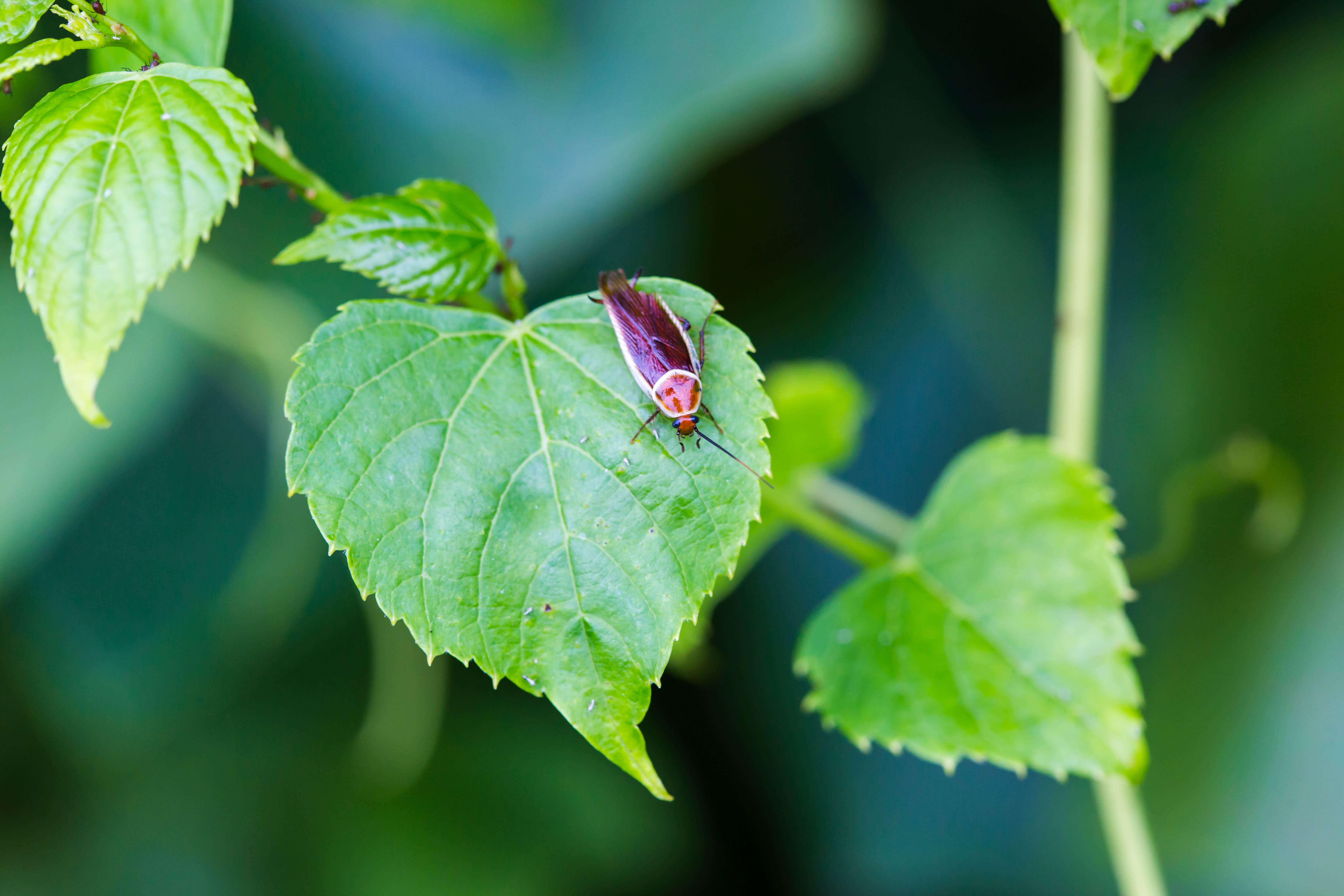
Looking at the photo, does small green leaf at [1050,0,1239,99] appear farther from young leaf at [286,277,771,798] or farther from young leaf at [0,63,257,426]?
young leaf at [0,63,257,426]

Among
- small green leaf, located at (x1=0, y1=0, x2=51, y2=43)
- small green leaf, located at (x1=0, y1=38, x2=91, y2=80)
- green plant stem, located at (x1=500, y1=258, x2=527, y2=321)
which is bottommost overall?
green plant stem, located at (x1=500, y1=258, x2=527, y2=321)

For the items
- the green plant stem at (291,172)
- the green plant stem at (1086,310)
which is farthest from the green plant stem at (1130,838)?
the green plant stem at (291,172)

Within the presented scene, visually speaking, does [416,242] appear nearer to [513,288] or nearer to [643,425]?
[513,288]

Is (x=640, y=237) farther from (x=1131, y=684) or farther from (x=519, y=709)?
(x=1131, y=684)

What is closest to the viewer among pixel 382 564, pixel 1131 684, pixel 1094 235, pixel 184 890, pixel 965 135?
pixel 382 564

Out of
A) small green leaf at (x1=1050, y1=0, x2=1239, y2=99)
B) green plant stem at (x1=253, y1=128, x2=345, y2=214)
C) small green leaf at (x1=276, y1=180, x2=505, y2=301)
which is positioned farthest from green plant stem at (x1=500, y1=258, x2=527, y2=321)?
small green leaf at (x1=1050, y1=0, x2=1239, y2=99)

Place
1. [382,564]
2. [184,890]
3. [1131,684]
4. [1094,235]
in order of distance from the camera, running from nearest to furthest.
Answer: [382,564] → [1131,684] → [1094,235] → [184,890]

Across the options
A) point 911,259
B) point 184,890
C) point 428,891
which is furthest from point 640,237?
point 184,890
